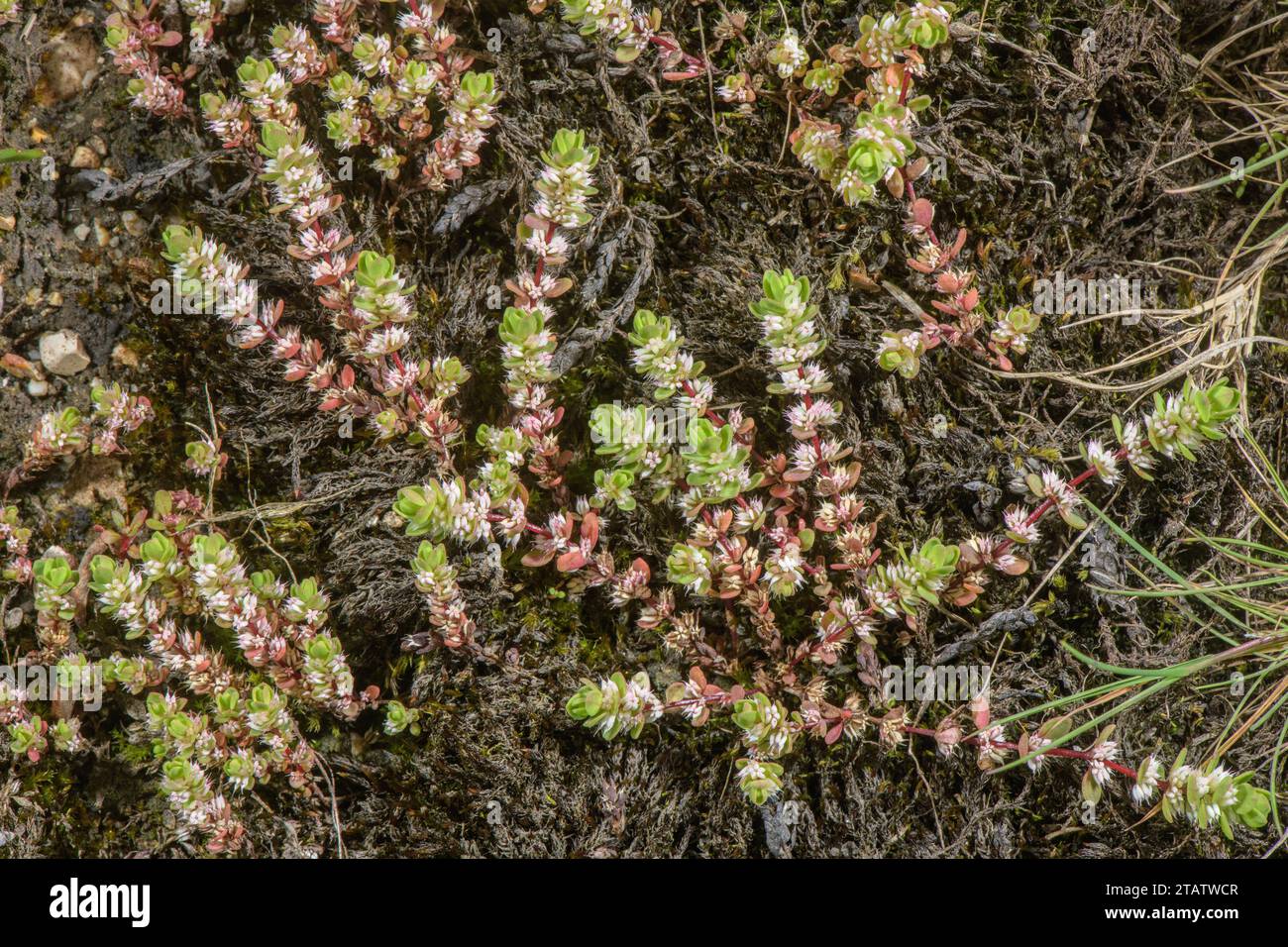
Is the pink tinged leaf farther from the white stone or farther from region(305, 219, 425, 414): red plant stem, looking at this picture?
the white stone

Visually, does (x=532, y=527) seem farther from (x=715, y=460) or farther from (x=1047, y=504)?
(x=1047, y=504)

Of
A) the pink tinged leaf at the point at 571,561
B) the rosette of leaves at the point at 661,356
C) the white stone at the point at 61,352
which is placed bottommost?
the pink tinged leaf at the point at 571,561

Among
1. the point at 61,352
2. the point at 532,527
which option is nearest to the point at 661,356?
the point at 532,527

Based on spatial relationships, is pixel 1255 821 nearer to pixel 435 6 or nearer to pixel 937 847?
pixel 937 847

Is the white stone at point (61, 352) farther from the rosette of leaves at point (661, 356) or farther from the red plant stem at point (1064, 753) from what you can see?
the red plant stem at point (1064, 753)

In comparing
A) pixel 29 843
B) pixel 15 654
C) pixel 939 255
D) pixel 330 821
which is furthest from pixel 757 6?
pixel 29 843

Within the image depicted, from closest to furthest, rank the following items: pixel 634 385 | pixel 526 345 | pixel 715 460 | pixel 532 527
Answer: pixel 715 460 < pixel 526 345 < pixel 532 527 < pixel 634 385

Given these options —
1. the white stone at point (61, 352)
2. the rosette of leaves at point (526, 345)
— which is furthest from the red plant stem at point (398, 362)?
the white stone at point (61, 352)

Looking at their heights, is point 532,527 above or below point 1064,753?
above
